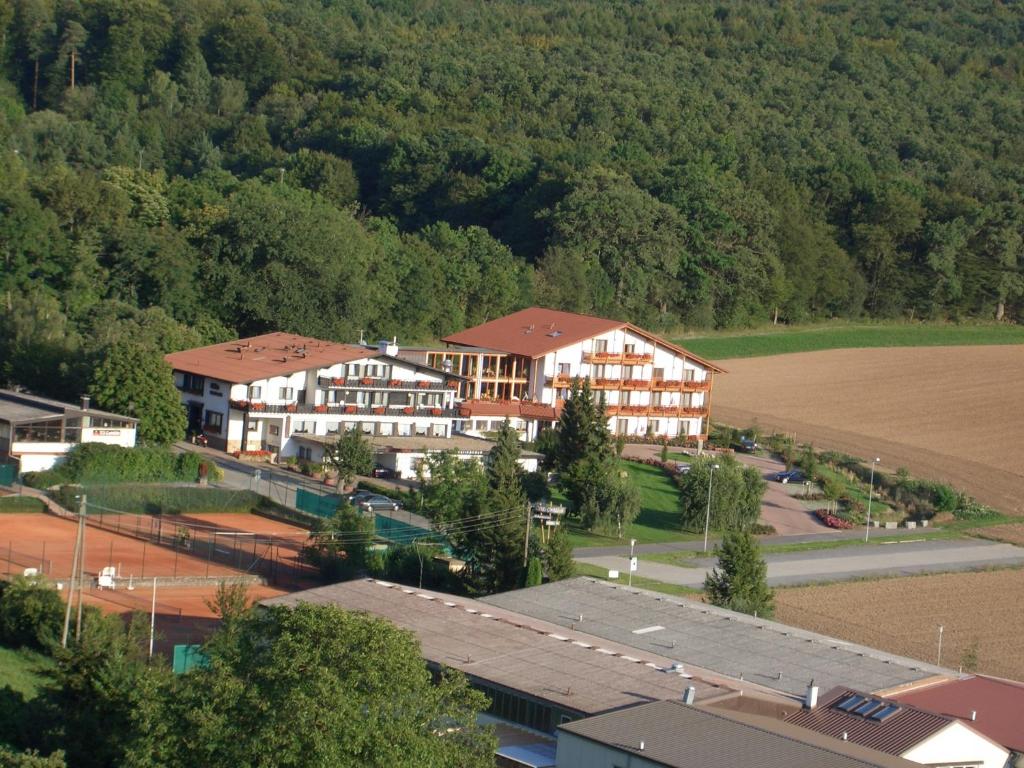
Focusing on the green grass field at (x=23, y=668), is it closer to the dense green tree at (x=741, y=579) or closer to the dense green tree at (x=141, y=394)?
the dense green tree at (x=741, y=579)

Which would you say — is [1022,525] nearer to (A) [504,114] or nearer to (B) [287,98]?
(A) [504,114]

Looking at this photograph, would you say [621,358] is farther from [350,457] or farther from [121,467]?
[121,467]

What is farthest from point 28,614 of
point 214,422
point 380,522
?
point 214,422

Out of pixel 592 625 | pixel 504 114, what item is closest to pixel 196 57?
pixel 504 114

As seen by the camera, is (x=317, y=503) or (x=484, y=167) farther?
(x=484, y=167)

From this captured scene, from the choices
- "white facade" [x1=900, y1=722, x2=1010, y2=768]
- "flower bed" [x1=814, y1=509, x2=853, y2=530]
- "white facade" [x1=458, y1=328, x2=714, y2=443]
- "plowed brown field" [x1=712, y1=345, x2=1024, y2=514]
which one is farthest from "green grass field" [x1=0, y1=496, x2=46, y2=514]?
"plowed brown field" [x1=712, y1=345, x2=1024, y2=514]

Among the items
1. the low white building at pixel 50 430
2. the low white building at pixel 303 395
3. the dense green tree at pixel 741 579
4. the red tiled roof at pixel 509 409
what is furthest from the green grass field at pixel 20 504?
the red tiled roof at pixel 509 409

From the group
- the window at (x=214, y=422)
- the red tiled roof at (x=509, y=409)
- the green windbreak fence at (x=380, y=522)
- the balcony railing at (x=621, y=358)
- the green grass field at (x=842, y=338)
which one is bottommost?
the green windbreak fence at (x=380, y=522)
